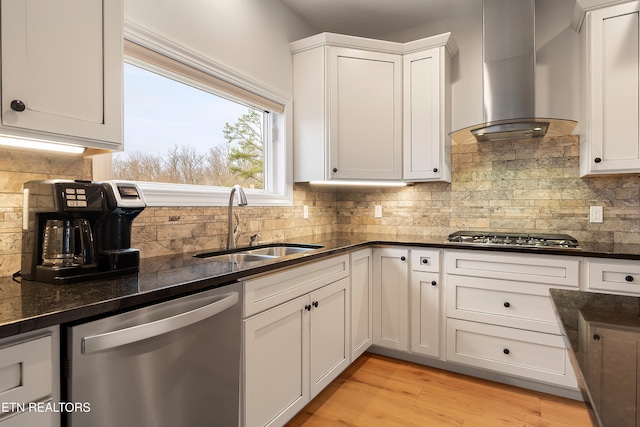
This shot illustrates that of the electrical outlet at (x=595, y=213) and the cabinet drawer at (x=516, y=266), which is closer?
the cabinet drawer at (x=516, y=266)

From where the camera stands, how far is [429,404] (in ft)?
7.11

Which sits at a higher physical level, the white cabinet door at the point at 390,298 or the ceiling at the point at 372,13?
the ceiling at the point at 372,13

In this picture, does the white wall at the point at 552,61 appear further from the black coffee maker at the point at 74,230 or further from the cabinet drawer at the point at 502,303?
the black coffee maker at the point at 74,230

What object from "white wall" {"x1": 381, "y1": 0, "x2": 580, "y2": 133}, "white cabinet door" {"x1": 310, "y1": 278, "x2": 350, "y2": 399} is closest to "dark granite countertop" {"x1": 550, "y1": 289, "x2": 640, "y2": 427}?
"white cabinet door" {"x1": 310, "y1": 278, "x2": 350, "y2": 399}

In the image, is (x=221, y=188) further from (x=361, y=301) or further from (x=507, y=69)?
(x=507, y=69)

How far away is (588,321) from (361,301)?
186 cm

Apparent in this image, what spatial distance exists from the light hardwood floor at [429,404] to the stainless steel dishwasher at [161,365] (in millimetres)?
854

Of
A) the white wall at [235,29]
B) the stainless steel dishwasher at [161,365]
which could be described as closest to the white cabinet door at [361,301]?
the stainless steel dishwasher at [161,365]

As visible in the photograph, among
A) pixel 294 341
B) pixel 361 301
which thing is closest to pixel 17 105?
pixel 294 341

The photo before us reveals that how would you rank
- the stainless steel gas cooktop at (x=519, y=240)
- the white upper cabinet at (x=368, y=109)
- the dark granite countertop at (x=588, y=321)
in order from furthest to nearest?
the white upper cabinet at (x=368, y=109)
the stainless steel gas cooktop at (x=519, y=240)
the dark granite countertop at (x=588, y=321)

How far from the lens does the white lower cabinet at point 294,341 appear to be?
1.56 metres

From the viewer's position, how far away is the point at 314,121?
2.84 metres

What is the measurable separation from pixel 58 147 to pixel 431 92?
2507 millimetres

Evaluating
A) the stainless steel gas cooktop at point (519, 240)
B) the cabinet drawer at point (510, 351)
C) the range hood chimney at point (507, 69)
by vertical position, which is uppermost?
the range hood chimney at point (507, 69)
